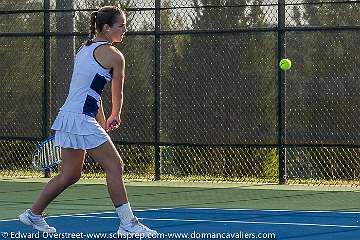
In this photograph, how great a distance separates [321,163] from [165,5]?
252cm

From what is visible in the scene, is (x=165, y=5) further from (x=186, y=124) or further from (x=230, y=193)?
(x=230, y=193)

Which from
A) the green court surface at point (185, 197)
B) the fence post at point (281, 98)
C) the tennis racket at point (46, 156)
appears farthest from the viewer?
the fence post at point (281, 98)

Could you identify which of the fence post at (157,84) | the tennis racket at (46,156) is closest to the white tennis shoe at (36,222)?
the tennis racket at (46,156)

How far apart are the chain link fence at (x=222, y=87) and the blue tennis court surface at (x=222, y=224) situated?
3.14 m

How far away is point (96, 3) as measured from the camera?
1358cm

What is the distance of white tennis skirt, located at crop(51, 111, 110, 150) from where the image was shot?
6984mm

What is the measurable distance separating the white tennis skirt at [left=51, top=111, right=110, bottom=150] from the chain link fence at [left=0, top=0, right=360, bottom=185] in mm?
5234

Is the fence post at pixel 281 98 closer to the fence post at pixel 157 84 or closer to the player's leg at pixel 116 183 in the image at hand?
the fence post at pixel 157 84

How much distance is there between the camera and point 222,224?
8047 millimetres

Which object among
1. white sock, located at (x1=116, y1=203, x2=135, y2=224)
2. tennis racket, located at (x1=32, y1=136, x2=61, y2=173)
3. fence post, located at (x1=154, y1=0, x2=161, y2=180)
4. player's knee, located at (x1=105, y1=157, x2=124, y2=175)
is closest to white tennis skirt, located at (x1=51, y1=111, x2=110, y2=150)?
player's knee, located at (x1=105, y1=157, x2=124, y2=175)

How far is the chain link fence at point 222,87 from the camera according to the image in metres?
12.4

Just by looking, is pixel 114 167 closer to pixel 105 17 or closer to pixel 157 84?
pixel 105 17

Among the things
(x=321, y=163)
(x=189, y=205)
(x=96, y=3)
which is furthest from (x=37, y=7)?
(x=189, y=205)

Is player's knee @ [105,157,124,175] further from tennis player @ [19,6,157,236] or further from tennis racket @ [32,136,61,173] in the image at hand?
tennis racket @ [32,136,61,173]
